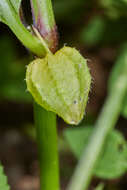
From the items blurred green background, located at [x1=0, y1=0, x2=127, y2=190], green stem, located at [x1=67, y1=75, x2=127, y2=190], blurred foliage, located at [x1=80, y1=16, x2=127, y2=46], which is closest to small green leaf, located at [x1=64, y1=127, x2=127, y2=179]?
green stem, located at [x1=67, y1=75, x2=127, y2=190]

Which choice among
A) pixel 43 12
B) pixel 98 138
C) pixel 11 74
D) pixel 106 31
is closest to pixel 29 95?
pixel 11 74

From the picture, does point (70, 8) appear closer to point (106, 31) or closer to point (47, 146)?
point (106, 31)

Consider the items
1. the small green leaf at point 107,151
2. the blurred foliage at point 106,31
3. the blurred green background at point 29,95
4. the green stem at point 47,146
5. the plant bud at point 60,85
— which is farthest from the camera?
the blurred foliage at point 106,31

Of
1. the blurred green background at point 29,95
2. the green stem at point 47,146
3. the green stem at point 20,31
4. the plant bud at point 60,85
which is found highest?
the green stem at point 20,31

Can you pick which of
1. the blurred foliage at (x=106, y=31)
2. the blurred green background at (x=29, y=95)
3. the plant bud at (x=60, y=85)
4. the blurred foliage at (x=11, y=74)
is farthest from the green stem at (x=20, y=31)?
the blurred foliage at (x=106, y=31)

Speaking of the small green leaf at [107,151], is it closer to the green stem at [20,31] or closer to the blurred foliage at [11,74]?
the green stem at [20,31]
